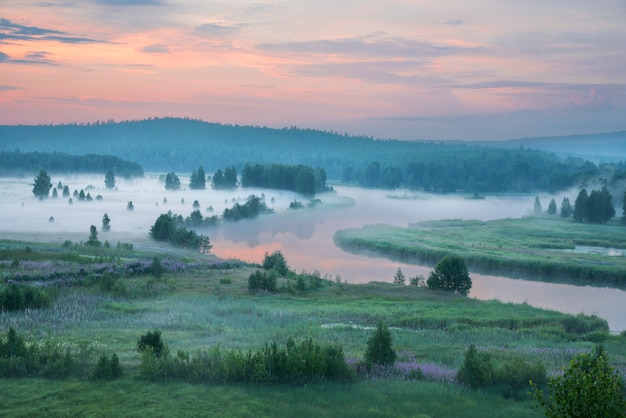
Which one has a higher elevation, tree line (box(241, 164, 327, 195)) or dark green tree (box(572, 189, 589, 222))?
tree line (box(241, 164, 327, 195))

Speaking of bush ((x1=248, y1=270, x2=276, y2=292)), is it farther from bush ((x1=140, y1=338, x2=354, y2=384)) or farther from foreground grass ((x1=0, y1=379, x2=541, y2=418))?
foreground grass ((x1=0, y1=379, x2=541, y2=418))

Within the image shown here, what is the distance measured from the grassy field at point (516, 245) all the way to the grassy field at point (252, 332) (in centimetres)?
2207

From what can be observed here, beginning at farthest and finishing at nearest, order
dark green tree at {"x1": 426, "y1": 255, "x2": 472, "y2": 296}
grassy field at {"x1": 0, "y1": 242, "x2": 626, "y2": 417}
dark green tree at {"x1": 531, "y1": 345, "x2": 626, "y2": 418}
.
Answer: dark green tree at {"x1": 426, "y1": 255, "x2": 472, "y2": 296}
grassy field at {"x1": 0, "y1": 242, "x2": 626, "y2": 417}
dark green tree at {"x1": 531, "y1": 345, "x2": 626, "y2": 418}

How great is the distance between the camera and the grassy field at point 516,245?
5962 centimetres

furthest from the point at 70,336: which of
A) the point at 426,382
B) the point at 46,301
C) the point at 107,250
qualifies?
the point at 107,250

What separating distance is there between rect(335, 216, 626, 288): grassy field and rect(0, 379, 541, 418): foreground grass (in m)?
47.9

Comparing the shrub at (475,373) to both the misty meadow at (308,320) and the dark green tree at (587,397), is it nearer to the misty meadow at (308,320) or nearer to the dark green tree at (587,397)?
the misty meadow at (308,320)

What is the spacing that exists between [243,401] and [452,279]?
1333 inches

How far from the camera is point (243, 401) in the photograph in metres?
14.2

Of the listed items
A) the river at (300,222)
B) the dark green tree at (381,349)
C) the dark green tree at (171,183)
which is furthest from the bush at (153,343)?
the dark green tree at (171,183)

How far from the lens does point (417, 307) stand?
35.4 metres

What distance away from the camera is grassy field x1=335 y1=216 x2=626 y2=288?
5962 cm

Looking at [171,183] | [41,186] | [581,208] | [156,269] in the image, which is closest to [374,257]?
[156,269]

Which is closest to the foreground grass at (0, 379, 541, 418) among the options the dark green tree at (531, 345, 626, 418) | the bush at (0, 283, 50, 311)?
the dark green tree at (531, 345, 626, 418)
